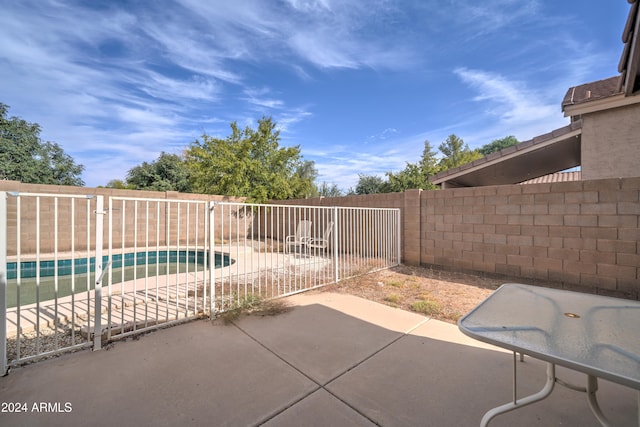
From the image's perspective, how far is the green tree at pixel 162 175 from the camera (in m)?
15.5

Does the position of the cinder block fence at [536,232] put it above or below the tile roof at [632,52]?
below

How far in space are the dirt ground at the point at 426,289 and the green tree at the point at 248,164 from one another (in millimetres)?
7465

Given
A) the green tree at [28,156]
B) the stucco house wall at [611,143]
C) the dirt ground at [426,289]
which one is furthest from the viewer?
A: the green tree at [28,156]

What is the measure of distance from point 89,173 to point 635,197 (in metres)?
25.3

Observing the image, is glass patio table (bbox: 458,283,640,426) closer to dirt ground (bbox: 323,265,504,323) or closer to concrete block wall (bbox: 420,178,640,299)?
dirt ground (bbox: 323,265,504,323)

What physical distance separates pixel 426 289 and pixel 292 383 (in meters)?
2.98

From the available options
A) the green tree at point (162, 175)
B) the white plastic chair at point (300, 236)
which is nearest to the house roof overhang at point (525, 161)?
the white plastic chair at point (300, 236)

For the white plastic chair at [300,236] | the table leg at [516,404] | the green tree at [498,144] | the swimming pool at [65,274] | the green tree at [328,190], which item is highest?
the green tree at [498,144]

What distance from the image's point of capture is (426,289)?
4.04 m

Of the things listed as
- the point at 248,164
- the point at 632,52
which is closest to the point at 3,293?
the point at 632,52

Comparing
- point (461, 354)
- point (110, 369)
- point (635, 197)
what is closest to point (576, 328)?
point (461, 354)

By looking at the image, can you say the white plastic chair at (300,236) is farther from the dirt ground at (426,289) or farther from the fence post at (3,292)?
the fence post at (3,292)

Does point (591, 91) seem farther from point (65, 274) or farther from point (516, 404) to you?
point (65, 274)

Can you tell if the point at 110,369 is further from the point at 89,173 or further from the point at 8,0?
the point at 89,173
